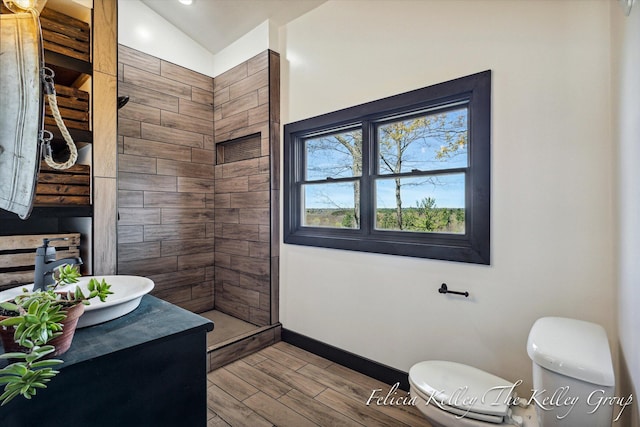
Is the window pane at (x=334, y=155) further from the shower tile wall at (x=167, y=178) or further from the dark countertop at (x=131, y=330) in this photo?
the dark countertop at (x=131, y=330)

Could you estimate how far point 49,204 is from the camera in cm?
182

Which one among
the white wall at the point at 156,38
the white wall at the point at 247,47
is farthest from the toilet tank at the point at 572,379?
the white wall at the point at 156,38

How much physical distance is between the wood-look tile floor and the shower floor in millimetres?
229

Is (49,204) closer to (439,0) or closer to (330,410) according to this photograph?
(330,410)

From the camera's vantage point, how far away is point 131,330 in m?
1.00

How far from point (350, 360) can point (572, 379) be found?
5.04ft

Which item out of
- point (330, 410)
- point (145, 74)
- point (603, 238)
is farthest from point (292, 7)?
point (330, 410)

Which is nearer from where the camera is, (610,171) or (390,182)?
(610,171)

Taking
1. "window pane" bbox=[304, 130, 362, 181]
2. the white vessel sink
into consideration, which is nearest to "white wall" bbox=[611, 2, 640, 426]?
"window pane" bbox=[304, 130, 362, 181]

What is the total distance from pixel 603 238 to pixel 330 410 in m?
1.69

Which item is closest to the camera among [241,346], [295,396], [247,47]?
[295,396]

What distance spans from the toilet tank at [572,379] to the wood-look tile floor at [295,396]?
867mm

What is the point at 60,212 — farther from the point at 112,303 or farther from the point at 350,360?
the point at 350,360

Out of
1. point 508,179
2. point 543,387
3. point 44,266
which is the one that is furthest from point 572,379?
point 44,266
